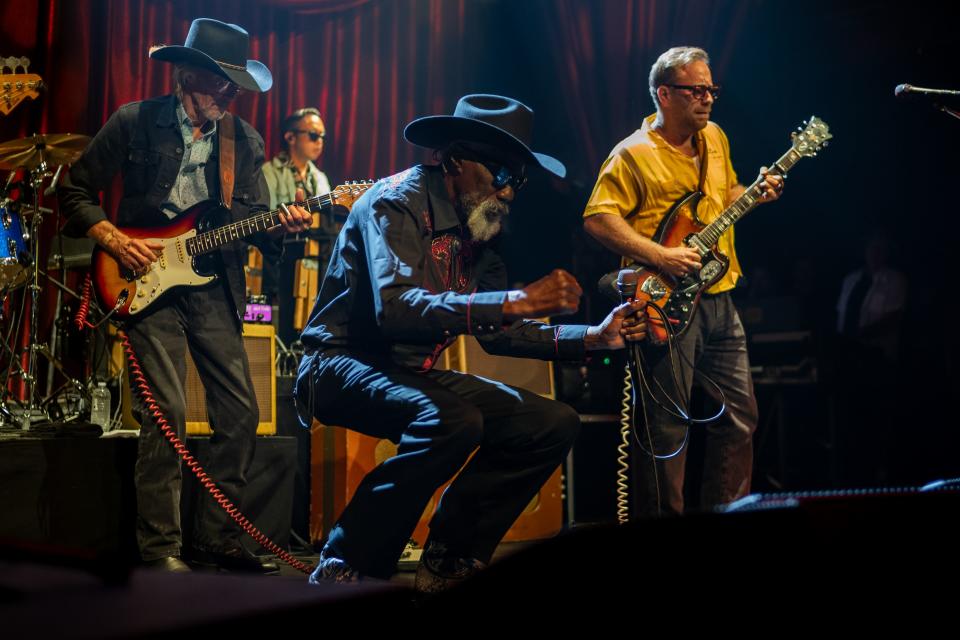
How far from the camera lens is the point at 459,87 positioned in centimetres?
855

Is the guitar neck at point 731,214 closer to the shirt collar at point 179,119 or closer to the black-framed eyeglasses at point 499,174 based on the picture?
the black-framed eyeglasses at point 499,174

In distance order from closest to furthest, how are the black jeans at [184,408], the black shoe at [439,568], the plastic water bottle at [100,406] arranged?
1. the black shoe at [439,568]
2. the black jeans at [184,408]
3. the plastic water bottle at [100,406]

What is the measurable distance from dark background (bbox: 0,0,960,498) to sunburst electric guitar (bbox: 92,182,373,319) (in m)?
2.83

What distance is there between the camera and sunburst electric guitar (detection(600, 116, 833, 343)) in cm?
442

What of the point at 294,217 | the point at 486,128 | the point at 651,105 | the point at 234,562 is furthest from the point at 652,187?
the point at 651,105

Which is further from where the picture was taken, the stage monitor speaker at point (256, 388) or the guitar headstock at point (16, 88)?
the guitar headstock at point (16, 88)

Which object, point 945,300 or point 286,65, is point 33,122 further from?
point 945,300

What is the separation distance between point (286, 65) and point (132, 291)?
442 centimetres

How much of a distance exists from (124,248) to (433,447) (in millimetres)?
2007

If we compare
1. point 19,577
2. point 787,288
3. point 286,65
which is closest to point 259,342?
point 286,65

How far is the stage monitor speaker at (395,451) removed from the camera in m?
5.31

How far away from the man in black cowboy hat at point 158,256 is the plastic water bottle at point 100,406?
1.55 meters

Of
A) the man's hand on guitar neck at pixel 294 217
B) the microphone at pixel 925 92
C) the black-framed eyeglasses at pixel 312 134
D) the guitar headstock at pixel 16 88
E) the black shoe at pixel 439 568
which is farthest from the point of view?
the black-framed eyeglasses at pixel 312 134

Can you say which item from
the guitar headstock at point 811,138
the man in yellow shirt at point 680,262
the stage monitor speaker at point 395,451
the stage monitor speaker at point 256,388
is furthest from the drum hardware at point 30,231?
the guitar headstock at point 811,138
